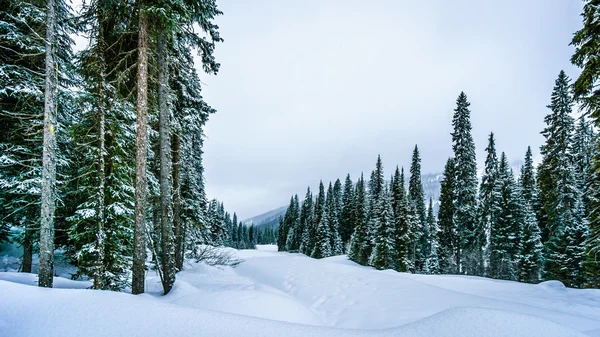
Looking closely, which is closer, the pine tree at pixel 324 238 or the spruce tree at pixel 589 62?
the spruce tree at pixel 589 62

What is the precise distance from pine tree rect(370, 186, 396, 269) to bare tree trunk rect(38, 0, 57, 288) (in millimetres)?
27473

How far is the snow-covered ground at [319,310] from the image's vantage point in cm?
321

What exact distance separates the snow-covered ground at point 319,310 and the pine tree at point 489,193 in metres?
17.5

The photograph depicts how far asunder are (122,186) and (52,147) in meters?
2.35

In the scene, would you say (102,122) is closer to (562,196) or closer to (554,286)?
(554,286)

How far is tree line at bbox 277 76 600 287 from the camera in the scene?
711 inches

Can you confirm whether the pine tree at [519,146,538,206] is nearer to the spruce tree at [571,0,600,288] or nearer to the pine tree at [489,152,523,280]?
the pine tree at [489,152,523,280]

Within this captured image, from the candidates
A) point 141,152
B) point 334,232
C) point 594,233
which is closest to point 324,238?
point 334,232

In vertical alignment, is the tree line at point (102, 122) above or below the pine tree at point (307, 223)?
above

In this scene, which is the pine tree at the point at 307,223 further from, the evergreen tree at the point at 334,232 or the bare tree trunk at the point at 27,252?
the bare tree trunk at the point at 27,252

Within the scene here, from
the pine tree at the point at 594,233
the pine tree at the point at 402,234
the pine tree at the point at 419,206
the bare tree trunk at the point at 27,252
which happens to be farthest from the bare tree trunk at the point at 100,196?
the pine tree at the point at 419,206

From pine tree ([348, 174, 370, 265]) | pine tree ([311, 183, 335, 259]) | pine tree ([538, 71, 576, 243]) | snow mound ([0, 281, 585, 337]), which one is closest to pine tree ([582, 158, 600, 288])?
pine tree ([538, 71, 576, 243])

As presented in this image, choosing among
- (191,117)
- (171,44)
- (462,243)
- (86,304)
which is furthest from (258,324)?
(462,243)

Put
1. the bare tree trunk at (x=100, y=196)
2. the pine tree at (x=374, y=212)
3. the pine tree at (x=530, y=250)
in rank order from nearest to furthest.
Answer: the bare tree trunk at (x=100, y=196) < the pine tree at (x=530, y=250) < the pine tree at (x=374, y=212)
